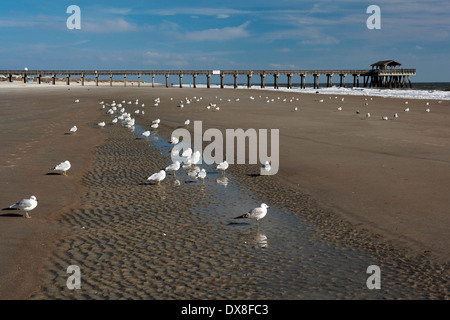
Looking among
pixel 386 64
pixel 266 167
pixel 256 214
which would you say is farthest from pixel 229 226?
pixel 386 64

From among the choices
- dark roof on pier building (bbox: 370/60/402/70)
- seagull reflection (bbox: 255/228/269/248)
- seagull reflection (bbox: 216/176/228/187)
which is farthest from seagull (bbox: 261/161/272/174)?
dark roof on pier building (bbox: 370/60/402/70)

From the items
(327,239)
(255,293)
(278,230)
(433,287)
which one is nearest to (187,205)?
(278,230)

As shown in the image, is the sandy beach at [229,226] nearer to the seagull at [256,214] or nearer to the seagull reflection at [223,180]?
the seagull reflection at [223,180]

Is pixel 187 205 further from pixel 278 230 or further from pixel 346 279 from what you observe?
pixel 346 279

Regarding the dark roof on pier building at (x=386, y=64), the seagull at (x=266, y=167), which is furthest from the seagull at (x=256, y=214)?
the dark roof on pier building at (x=386, y=64)

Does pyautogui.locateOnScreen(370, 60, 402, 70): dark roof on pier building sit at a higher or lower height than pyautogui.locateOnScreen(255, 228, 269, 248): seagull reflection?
higher

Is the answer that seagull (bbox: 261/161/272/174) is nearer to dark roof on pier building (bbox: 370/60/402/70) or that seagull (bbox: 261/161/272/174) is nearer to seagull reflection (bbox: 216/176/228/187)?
seagull reflection (bbox: 216/176/228/187)

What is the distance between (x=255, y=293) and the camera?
18.9ft

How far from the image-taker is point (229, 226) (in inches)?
331

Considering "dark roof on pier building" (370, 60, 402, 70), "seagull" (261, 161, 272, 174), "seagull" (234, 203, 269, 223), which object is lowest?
"seagull" (234, 203, 269, 223)

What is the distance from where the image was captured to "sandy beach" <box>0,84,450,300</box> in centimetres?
602
